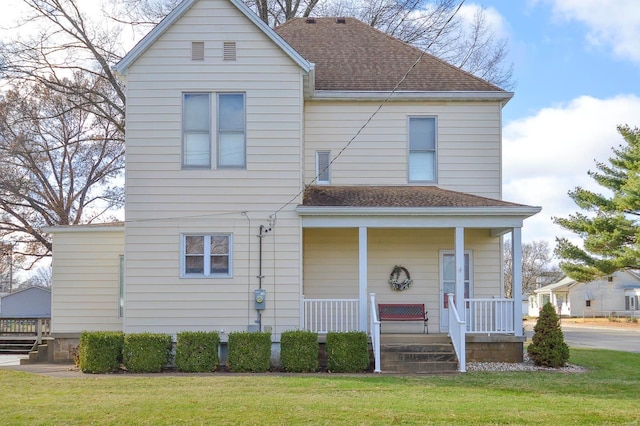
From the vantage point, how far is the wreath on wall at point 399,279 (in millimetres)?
17953

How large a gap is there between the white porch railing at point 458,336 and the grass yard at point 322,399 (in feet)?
2.01

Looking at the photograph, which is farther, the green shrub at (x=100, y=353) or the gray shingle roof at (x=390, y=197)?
the gray shingle roof at (x=390, y=197)

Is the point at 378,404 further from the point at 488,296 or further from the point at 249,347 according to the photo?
the point at 488,296

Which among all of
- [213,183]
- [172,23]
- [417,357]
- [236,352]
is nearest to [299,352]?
[236,352]

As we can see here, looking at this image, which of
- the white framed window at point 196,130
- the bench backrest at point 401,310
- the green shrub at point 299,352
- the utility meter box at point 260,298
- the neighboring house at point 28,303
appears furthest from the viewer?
the neighboring house at point 28,303

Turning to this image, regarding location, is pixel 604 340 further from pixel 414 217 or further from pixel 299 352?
pixel 299 352

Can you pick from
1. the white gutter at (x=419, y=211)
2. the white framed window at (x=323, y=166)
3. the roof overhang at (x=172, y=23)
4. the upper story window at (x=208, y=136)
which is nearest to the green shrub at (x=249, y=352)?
the white gutter at (x=419, y=211)

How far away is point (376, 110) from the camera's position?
18594mm

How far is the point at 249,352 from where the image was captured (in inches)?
595

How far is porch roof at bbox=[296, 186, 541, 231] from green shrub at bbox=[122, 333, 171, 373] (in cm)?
416

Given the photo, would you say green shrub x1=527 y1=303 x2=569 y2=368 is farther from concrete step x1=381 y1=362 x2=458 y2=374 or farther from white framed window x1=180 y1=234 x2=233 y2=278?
white framed window x1=180 y1=234 x2=233 y2=278

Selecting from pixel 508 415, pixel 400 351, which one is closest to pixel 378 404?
pixel 508 415

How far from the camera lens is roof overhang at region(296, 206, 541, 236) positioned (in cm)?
1617

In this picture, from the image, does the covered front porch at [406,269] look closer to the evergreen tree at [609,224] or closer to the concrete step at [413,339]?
the concrete step at [413,339]
